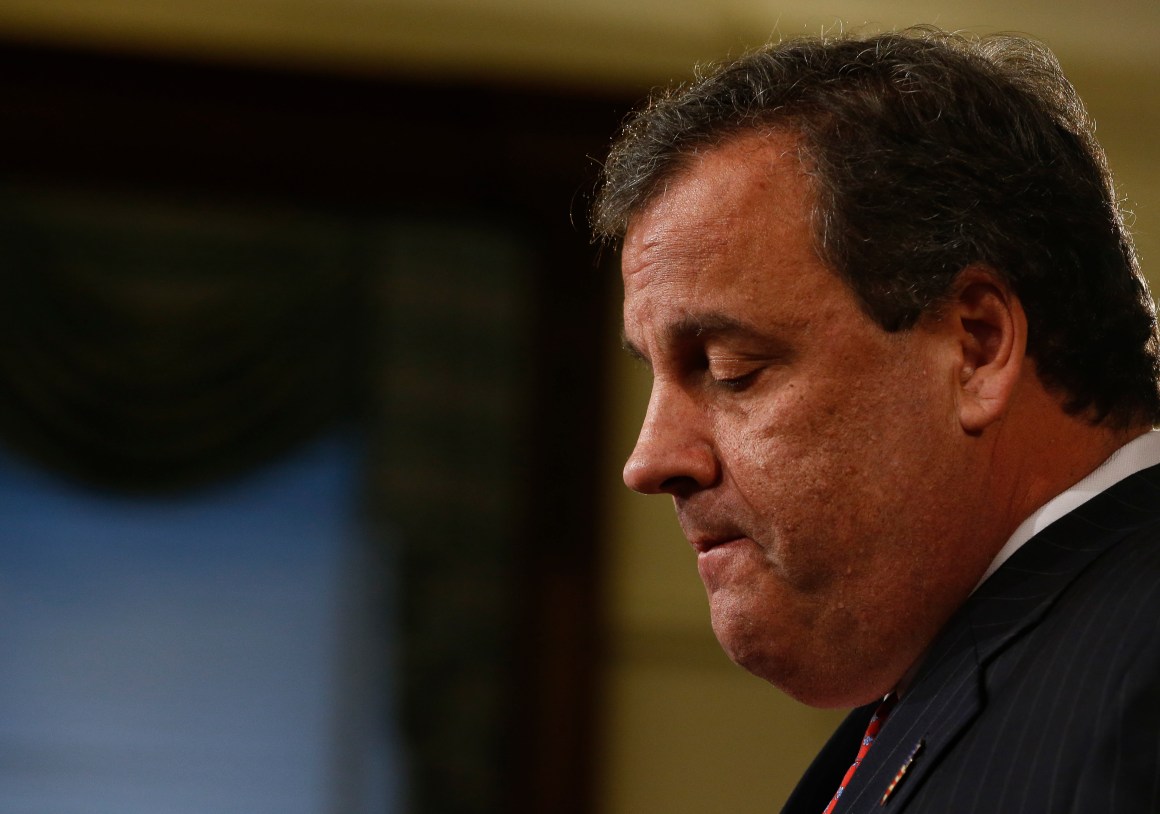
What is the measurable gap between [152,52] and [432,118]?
0.81 metres

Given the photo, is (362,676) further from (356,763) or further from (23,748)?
(23,748)

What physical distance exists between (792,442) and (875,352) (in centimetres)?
11

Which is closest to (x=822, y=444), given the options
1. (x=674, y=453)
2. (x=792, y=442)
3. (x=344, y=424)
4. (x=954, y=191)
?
(x=792, y=442)

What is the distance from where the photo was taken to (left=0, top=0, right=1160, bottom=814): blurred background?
3.70 metres

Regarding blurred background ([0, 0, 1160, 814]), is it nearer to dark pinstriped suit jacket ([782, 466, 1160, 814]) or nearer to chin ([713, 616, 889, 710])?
chin ([713, 616, 889, 710])

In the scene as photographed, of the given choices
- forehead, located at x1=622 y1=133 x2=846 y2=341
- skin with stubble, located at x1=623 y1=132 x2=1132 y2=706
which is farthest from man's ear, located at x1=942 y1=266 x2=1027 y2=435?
forehead, located at x1=622 y1=133 x2=846 y2=341

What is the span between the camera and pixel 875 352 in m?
1.26

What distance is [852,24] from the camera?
3971 mm

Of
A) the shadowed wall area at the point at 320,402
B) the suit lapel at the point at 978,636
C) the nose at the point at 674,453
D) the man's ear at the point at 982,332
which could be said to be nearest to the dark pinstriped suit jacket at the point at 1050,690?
the suit lapel at the point at 978,636

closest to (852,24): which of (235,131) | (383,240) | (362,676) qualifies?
(383,240)

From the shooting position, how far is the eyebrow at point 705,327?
1294 mm

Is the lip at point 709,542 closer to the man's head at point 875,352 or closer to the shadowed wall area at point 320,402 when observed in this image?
the man's head at point 875,352

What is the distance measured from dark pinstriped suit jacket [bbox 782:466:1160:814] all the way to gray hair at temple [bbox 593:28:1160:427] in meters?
0.16

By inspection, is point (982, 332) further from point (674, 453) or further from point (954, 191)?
point (674, 453)
